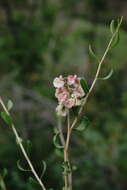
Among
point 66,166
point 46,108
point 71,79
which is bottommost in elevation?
point 46,108

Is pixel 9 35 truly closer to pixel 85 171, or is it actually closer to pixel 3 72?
pixel 3 72

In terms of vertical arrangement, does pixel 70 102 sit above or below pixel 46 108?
above

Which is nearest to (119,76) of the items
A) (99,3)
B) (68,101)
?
(99,3)

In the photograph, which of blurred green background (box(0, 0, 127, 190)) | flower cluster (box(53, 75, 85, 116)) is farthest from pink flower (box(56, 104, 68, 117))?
blurred green background (box(0, 0, 127, 190))

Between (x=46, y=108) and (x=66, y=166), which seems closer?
(x=66, y=166)

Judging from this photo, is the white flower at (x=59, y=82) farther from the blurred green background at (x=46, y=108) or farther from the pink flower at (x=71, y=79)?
the blurred green background at (x=46, y=108)

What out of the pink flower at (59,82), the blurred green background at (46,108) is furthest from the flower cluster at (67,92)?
the blurred green background at (46,108)

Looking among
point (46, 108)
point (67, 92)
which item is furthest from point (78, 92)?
point (46, 108)

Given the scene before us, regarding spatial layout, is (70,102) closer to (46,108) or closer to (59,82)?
(59,82)

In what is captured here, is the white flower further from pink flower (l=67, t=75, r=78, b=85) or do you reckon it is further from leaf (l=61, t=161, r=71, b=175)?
leaf (l=61, t=161, r=71, b=175)
